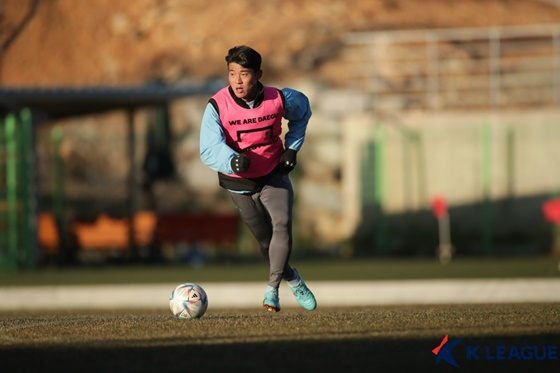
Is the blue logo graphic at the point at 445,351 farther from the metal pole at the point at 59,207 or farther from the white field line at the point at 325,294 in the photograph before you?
the metal pole at the point at 59,207

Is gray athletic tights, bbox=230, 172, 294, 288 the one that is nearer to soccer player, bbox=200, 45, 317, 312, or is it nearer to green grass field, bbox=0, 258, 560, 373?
soccer player, bbox=200, 45, 317, 312

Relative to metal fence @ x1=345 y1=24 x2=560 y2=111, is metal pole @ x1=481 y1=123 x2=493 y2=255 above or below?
below

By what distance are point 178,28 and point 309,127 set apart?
546 inches

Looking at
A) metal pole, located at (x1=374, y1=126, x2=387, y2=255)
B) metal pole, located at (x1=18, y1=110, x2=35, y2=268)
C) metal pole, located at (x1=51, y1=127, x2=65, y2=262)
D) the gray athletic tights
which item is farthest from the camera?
metal pole, located at (x1=374, y1=126, x2=387, y2=255)

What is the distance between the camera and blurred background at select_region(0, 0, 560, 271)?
96.4 ft

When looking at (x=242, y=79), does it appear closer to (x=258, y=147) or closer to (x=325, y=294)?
(x=258, y=147)

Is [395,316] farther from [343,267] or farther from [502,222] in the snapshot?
[502,222]

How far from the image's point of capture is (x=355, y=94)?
42438 millimetres

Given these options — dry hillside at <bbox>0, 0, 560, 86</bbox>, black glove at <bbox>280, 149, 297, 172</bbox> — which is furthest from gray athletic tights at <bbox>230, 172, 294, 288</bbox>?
dry hillside at <bbox>0, 0, 560, 86</bbox>

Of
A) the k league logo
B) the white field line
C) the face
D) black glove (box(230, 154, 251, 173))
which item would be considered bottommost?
the white field line

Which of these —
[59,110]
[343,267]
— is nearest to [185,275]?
[343,267]

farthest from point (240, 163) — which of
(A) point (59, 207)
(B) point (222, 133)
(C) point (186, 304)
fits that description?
(A) point (59, 207)

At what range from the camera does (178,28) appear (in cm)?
5434

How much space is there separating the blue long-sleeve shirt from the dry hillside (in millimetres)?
39917
